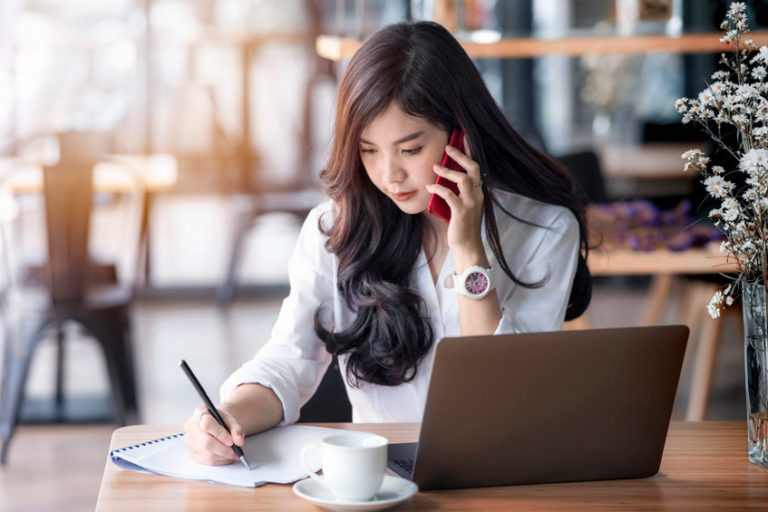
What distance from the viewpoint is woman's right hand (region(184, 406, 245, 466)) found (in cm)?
125

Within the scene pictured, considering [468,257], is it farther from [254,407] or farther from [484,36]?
[484,36]

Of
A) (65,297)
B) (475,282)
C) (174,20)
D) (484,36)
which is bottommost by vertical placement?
(65,297)

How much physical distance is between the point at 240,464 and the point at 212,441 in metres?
0.05

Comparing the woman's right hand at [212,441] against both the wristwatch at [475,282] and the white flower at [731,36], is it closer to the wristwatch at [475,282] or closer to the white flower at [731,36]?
the wristwatch at [475,282]

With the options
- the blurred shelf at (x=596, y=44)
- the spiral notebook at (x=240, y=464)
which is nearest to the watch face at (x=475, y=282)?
the spiral notebook at (x=240, y=464)

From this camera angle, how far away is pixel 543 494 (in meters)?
1.17

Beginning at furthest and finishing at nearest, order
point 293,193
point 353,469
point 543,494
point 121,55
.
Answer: point 293,193, point 121,55, point 543,494, point 353,469

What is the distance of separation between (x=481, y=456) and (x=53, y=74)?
452 cm

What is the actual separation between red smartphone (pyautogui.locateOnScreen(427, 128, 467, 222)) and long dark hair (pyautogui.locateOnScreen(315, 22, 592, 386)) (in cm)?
2

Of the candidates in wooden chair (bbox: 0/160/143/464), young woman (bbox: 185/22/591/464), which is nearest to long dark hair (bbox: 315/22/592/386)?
young woman (bbox: 185/22/591/464)

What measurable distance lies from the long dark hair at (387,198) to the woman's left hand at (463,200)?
40 mm

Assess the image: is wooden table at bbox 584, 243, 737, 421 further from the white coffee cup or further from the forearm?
the white coffee cup

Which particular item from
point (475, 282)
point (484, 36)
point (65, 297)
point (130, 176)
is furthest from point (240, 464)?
point (130, 176)

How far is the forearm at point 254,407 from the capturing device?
136 cm
